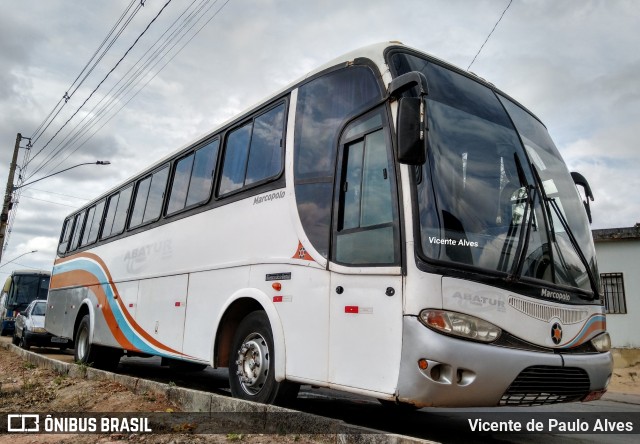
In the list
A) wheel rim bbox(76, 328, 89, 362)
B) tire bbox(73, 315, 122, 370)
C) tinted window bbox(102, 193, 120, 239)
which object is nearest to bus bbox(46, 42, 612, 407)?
tire bbox(73, 315, 122, 370)

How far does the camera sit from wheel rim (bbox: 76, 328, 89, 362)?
10.7 metres

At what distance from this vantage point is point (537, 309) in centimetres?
426

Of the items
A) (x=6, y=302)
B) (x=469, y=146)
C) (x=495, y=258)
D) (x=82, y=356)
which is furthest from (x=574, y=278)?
(x=6, y=302)

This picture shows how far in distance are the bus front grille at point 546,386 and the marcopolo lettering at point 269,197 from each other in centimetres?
280

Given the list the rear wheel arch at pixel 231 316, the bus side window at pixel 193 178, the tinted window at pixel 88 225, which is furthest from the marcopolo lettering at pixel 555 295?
the tinted window at pixel 88 225

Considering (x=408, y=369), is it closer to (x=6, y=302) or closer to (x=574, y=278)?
(x=574, y=278)

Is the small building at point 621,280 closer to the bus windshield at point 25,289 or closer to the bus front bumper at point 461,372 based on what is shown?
the bus front bumper at point 461,372

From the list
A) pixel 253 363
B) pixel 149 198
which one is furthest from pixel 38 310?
pixel 253 363

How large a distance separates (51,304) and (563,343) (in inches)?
520

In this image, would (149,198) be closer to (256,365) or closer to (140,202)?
(140,202)

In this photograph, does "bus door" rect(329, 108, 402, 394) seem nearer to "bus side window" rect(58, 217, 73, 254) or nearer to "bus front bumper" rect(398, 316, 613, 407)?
"bus front bumper" rect(398, 316, 613, 407)

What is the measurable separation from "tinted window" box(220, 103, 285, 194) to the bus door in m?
1.21

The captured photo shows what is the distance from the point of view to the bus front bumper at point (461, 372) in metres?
3.76

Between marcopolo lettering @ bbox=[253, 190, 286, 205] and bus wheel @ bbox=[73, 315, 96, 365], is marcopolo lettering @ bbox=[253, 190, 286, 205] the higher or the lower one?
the higher one
